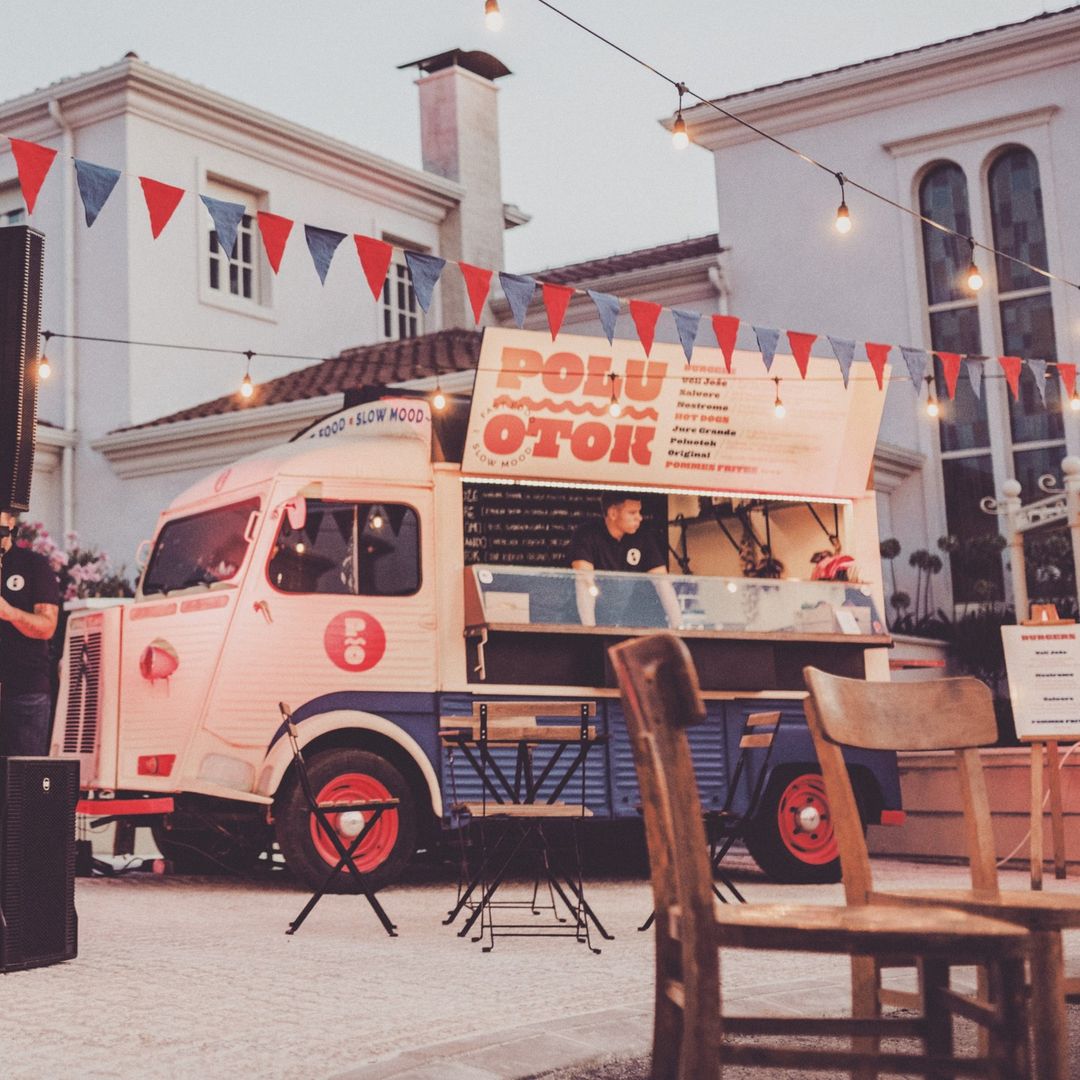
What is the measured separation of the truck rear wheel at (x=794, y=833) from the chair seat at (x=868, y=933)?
24.2ft

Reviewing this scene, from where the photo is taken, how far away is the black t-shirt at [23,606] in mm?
7906

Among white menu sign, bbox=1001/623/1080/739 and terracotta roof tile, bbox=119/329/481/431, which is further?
terracotta roof tile, bbox=119/329/481/431

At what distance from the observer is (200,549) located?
9.64 m

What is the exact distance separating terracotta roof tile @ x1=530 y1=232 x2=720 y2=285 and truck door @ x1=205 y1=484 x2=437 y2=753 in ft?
43.7

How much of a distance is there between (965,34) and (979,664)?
7734mm

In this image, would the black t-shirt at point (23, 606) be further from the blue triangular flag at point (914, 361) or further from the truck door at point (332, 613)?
the blue triangular flag at point (914, 361)

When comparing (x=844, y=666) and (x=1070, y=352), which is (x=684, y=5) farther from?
(x=1070, y=352)

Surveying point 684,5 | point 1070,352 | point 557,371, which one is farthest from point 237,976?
point 1070,352

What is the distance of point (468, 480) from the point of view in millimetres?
9750

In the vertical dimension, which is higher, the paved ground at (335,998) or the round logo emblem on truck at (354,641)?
the round logo emblem on truck at (354,641)

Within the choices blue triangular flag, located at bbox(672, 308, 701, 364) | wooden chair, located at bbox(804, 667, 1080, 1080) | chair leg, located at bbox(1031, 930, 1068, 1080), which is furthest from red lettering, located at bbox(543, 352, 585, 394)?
chair leg, located at bbox(1031, 930, 1068, 1080)

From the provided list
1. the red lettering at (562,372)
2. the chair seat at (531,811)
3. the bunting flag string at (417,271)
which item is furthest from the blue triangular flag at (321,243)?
the chair seat at (531,811)

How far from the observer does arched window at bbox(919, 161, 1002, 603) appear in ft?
63.1

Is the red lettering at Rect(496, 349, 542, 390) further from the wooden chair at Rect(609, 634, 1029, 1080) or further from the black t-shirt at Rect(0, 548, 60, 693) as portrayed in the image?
the wooden chair at Rect(609, 634, 1029, 1080)
